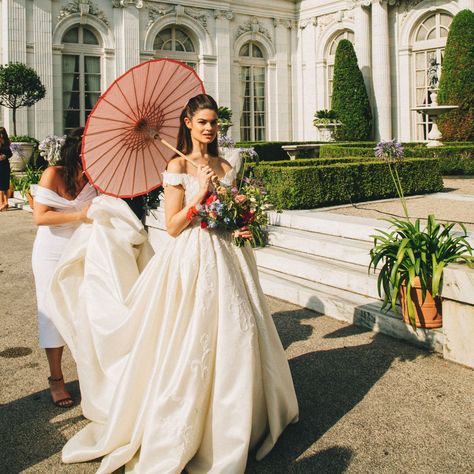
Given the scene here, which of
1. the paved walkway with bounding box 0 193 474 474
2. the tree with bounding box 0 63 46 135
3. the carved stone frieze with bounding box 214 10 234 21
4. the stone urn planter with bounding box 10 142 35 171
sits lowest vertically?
the paved walkway with bounding box 0 193 474 474

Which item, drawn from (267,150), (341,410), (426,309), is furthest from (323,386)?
(267,150)

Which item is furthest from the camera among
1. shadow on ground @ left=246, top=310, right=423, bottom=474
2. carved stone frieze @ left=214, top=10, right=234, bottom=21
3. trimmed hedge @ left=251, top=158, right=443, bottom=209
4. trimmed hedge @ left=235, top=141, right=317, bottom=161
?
carved stone frieze @ left=214, top=10, right=234, bottom=21

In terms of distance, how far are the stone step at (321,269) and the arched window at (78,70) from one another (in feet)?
41.4

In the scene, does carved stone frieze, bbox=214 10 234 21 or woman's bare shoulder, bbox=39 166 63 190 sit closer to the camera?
woman's bare shoulder, bbox=39 166 63 190

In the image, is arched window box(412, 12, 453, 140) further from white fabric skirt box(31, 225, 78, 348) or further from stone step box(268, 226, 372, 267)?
white fabric skirt box(31, 225, 78, 348)

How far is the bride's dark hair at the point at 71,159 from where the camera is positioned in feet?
11.0

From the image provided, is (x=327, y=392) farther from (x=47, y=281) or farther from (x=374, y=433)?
(x=47, y=281)

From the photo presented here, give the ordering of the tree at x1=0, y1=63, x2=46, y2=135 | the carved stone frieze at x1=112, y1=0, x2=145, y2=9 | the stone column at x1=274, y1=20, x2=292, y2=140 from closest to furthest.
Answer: the tree at x1=0, y1=63, x2=46, y2=135, the carved stone frieze at x1=112, y1=0, x2=145, y2=9, the stone column at x1=274, y1=20, x2=292, y2=140

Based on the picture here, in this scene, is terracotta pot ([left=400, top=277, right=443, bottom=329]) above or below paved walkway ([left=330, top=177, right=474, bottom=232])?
below

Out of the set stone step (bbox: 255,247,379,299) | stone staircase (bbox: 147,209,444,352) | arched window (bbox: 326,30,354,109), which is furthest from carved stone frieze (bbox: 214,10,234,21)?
stone step (bbox: 255,247,379,299)

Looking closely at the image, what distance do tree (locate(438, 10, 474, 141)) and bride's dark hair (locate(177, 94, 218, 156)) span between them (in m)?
13.9

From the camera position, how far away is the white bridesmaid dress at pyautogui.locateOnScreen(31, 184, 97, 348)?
130 inches

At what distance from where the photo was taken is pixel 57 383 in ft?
10.8

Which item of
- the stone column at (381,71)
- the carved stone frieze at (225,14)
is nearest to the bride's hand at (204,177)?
the stone column at (381,71)
